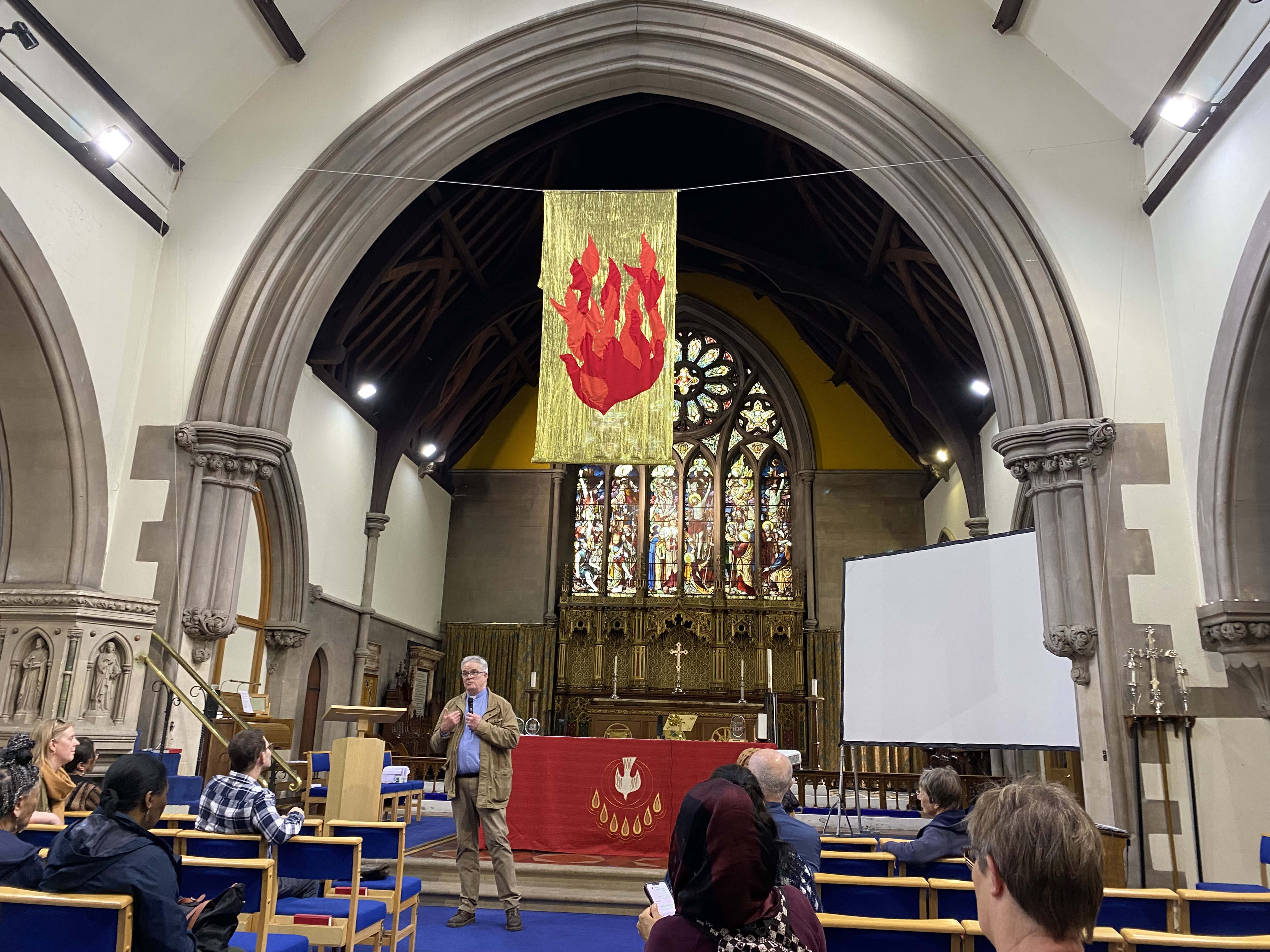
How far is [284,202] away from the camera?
22.9 feet

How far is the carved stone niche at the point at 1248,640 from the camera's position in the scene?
16.7 ft

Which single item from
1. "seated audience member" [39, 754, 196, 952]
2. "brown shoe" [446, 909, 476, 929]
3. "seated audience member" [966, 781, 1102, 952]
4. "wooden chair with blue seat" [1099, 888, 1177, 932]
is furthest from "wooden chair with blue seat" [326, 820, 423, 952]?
"seated audience member" [966, 781, 1102, 952]

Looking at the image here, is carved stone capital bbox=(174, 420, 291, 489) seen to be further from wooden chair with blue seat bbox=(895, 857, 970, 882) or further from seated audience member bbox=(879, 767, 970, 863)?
wooden chair with blue seat bbox=(895, 857, 970, 882)

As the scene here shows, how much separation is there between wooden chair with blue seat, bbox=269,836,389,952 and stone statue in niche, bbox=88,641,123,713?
3030 millimetres

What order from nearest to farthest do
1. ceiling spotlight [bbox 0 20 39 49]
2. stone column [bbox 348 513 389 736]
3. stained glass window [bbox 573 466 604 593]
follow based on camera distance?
1. ceiling spotlight [bbox 0 20 39 49]
2. stone column [bbox 348 513 389 736]
3. stained glass window [bbox 573 466 604 593]

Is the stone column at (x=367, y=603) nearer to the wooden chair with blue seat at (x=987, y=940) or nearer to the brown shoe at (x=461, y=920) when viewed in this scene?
the brown shoe at (x=461, y=920)

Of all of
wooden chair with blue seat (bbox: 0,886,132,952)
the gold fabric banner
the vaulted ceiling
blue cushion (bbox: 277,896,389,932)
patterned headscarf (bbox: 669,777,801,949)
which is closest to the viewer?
patterned headscarf (bbox: 669,777,801,949)

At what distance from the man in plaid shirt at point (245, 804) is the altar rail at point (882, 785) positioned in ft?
→ 20.3

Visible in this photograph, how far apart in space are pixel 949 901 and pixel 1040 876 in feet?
5.66

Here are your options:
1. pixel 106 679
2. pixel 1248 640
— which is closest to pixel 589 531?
pixel 106 679

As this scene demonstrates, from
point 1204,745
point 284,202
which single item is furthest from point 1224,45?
point 284,202

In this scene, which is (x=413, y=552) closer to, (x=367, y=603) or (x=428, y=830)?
(x=367, y=603)

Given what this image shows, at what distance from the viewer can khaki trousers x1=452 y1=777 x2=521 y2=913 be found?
4312 mm

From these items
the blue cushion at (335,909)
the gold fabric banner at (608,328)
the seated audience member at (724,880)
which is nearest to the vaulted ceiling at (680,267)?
the gold fabric banner at (608,328)
